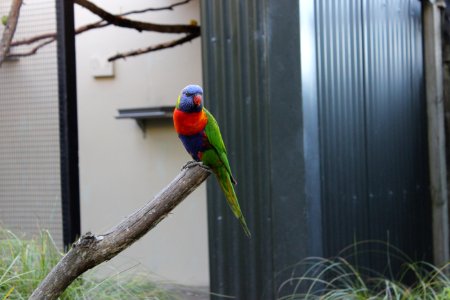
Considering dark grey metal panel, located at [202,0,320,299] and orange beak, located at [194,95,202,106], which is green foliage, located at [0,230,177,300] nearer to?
dark grey metal panel, located at [202,0,320,299]

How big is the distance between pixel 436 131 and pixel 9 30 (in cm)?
363

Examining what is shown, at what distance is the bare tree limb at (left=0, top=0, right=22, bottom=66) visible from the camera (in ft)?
13.9

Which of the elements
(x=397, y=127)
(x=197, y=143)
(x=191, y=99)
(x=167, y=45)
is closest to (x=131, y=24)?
(x=167, y=45)

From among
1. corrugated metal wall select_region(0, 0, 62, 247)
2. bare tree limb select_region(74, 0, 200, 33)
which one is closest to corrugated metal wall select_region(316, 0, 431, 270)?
bare tree limb select_region(74, 0, 200, 33)

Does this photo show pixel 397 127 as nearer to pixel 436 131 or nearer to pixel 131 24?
pixel 436 131

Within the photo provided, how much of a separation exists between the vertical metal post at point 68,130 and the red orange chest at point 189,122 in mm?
1667

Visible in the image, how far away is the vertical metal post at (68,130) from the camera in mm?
4082

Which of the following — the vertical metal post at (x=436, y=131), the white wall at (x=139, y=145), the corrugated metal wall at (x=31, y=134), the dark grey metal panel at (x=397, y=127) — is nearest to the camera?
the corrugated metal wall at (x=31, y=134)

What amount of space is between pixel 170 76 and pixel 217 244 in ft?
8.63

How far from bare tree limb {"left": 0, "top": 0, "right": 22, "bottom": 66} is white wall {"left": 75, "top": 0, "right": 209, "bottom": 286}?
7.13ft

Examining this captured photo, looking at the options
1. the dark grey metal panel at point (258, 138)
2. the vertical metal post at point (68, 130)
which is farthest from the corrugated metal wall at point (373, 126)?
the vertical metal post at point (68, 130)

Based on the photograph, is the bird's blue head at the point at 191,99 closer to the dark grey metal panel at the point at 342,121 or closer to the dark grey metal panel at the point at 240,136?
the dark grey metal panel at the point at 240,136

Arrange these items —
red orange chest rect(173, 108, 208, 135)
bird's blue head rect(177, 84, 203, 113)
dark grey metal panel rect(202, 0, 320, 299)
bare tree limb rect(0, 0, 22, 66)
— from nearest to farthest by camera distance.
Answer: bird's blue head rect(177, 84, 203, 113), red orange chest rect(173, 108, 208, 135), dark grey metal panel rect(202, 0, 320, 299), bare tree limb rect(0, 0, 22, 66)

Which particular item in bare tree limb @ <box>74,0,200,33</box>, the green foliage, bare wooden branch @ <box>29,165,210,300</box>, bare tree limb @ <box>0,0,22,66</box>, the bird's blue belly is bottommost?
the green foliage
